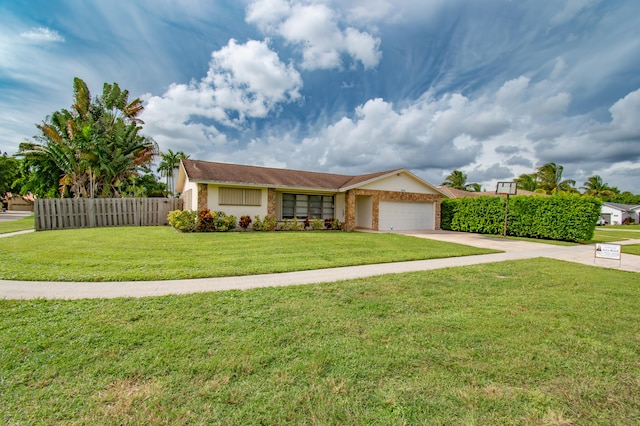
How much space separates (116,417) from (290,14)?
468 inches

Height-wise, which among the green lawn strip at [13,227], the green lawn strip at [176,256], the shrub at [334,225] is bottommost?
the green lawn strip at [13,227]

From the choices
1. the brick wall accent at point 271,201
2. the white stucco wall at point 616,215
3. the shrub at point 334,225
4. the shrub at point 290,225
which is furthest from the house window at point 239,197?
the white stucco wall at point 616,215

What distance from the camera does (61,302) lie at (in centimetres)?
459

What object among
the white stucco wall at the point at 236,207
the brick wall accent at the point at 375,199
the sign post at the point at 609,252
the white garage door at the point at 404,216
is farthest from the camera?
the white garage door at the point at 404,216

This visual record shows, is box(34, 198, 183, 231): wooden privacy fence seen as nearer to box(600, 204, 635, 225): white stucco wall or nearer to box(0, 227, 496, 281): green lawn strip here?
box(0, 227, 496, 281): green lawn strip

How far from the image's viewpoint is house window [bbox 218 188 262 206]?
53.2 feet

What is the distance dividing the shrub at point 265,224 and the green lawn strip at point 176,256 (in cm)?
455

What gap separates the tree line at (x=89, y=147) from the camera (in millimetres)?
20344

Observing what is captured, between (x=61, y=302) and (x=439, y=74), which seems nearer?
(x=61, y=302)

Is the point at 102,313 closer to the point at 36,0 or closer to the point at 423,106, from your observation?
the point at 36,0

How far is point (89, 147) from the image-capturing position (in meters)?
20.0

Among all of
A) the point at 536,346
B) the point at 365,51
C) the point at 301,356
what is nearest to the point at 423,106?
the point at 365,51

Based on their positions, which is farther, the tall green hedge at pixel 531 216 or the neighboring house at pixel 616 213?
the neighboring house at pixel 616 213

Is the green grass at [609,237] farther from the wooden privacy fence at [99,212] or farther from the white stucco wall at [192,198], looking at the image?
the wooden privacy fence at [99,212]
